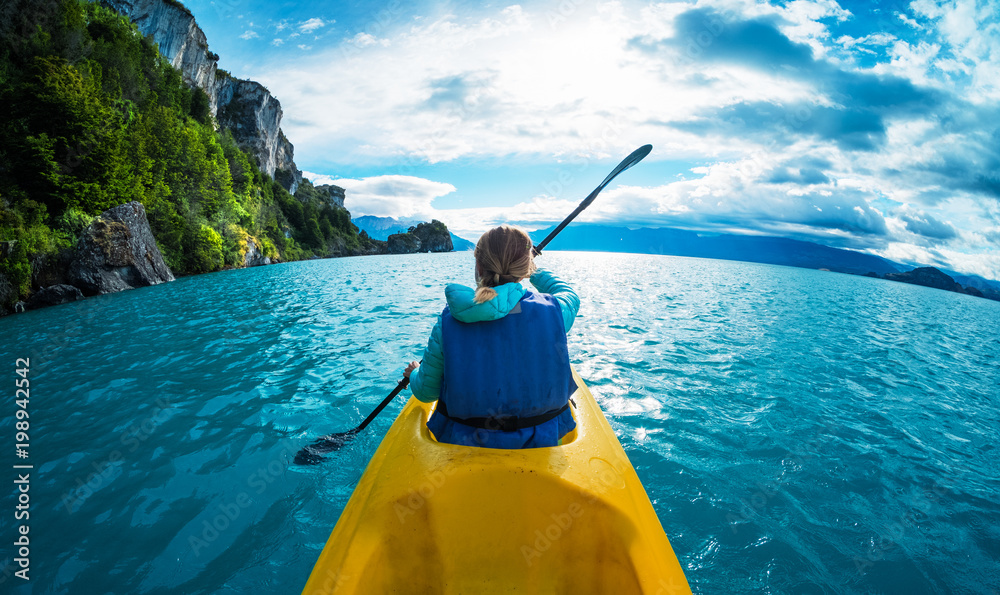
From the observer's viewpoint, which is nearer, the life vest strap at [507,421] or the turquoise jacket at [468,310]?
the turquoise jacket at [468,310]

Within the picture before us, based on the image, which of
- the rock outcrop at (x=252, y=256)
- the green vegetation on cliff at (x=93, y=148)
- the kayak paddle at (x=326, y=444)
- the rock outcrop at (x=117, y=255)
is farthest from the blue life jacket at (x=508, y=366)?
the rock outcrop at (x=252, y=256)

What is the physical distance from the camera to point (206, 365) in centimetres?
713

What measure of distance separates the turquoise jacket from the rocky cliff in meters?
64.3

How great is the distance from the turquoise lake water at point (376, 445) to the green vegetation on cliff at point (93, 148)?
40.6 feet

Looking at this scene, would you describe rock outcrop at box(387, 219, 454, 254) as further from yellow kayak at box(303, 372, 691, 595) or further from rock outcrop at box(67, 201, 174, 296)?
yellow kayak at box(303, 372, 691, 595)

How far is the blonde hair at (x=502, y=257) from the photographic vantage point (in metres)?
2.32

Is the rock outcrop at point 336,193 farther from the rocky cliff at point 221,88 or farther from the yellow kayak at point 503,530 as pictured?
the yellow kayak at point 503,530

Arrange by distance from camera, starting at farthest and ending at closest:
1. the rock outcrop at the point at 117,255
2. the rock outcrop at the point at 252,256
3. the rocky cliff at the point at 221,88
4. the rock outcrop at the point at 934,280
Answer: the rock outcrop at the point at 934,280, the rocky cliff at the point at 221,88, the rock outcrop at the point at 252,256, the rock outcrop at the point at 117,255

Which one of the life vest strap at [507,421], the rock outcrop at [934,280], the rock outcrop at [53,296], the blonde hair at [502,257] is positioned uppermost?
the blonde hair at [502,257]

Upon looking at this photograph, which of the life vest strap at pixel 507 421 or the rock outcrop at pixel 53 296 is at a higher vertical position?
the life vest strap at pixel 507 421

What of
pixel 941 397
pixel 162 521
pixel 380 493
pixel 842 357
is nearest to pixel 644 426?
pixel 380 493

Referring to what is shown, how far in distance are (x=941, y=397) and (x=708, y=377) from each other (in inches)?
203

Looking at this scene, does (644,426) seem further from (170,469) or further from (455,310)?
(170,469)

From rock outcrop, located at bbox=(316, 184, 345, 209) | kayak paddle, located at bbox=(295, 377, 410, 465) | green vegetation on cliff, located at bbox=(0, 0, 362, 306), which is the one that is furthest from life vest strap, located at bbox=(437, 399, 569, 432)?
rock outcrop, located at bbox=(316, 184, 345, 209)
